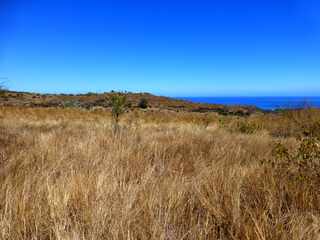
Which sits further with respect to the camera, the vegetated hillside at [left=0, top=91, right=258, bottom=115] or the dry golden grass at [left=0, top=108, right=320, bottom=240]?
the vegetated hillside at [left=0, top=91, right=258, bottom=115]

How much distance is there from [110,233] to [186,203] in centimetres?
94

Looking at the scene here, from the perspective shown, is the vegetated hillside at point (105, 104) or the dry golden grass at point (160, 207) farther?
the vegetated hillside at point (105, 104)

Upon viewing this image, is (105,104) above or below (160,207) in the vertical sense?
below

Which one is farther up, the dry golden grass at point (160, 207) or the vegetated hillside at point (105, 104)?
the dry golden grass at point (160, 207)

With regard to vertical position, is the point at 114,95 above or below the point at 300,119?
above

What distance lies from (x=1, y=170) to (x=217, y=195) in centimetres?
256

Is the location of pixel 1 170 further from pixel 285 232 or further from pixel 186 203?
pixel 285 232

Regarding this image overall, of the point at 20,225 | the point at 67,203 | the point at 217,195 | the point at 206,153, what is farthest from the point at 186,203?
the point at 206,153

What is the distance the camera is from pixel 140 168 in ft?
15.3

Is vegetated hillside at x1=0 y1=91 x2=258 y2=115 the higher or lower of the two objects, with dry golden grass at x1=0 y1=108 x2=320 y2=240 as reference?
lower

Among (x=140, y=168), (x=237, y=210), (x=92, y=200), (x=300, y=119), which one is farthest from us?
(x=300, y=119)

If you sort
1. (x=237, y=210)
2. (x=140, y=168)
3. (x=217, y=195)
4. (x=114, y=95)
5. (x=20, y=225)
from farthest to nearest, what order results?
(x=114, y=95) → (x=140, y=168) → (x=217, y=195) → (x=237, y=210) → (x=20, y=225)

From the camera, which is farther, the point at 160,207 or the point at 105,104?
the point at 105,104

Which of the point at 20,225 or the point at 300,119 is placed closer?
the point at 20,225
